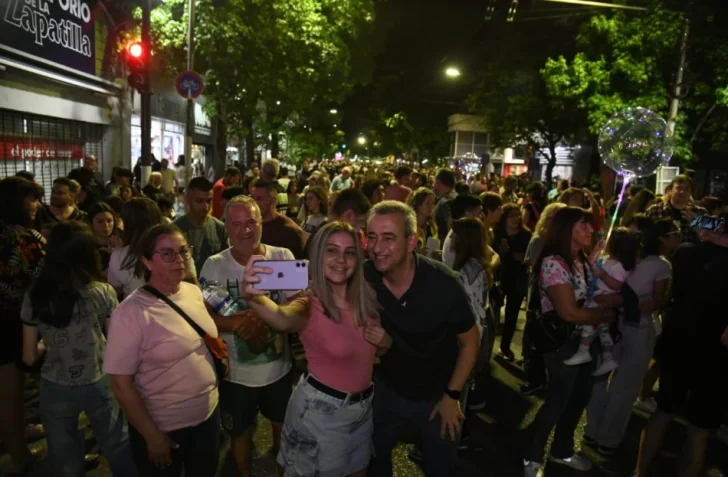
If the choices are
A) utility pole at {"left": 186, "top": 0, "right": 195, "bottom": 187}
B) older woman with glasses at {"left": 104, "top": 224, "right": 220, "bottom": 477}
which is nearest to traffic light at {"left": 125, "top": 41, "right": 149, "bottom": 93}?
utility pole at {"left": 186, "top": 0, "right": 195, "bottom": 187}

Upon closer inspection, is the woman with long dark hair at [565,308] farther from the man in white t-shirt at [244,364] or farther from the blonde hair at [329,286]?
the man in white t-shirt at [244,364]

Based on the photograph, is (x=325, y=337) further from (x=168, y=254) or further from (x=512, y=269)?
(x=512, y=269)

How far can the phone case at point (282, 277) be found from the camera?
2.58 meters

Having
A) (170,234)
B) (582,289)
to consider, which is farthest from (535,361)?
(170,234)

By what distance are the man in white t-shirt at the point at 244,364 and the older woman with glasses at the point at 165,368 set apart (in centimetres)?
49

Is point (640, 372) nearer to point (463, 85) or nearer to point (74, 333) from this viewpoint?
point (74, 333)

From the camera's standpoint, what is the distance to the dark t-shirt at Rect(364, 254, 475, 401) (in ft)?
10.5

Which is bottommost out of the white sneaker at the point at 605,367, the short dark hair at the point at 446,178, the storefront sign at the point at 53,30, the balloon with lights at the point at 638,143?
the white sneaker at the point at 605,367

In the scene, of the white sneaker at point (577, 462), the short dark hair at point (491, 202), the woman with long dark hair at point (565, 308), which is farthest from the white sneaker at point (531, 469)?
the short dark hair at point (491, 202)

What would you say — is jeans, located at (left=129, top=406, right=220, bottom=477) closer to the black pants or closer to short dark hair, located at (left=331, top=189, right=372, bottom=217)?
short dark hair, located at (left=331, top=189, right=372, bottom=217)

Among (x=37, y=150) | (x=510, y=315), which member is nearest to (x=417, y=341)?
(x=510, y=315)

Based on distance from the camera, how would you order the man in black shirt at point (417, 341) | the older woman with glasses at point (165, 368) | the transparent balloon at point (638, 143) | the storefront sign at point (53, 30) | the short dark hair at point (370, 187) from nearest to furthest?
the older woman with glasses at point (165, 368) → the man in black shirt at point (417, 341) → the short dark hair at point (370, 187) → the transparent balloon at point (638, 143) → the storefront sign at point (53, 30)

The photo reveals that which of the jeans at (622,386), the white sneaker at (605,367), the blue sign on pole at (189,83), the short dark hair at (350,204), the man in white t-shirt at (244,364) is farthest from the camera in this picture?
the blue sign on pole at (189,83)

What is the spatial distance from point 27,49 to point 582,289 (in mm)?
10337
